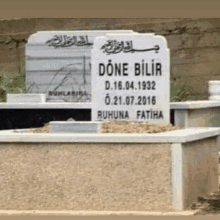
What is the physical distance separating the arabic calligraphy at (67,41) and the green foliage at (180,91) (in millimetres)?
1824

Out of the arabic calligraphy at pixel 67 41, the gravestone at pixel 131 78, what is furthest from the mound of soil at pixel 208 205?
the arabic calligraphy at pixel 67 41

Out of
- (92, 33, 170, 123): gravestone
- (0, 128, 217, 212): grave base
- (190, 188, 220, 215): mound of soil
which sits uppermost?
(92, 33, 170, 123): gravestone

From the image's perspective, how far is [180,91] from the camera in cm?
971

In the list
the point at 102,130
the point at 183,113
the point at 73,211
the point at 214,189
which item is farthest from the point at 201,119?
the point at 73,211

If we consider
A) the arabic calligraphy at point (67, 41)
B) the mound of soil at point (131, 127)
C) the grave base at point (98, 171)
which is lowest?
the grave base at point (98, 171)

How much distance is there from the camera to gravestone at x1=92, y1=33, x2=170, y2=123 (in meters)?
5.79

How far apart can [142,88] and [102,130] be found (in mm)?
809

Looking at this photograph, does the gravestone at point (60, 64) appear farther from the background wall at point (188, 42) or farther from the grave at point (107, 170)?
the grave at point (107, 170)

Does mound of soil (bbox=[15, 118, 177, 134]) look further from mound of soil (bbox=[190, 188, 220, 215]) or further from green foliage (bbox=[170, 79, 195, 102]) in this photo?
green foliage (bbox=[170, 79, 195, 102])

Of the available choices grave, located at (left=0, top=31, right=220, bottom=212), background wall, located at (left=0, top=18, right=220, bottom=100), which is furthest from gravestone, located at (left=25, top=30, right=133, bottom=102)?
grave, located at (left=0, top=31, right=220, bottom=212)

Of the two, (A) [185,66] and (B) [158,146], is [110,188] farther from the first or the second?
(A) [185,66]

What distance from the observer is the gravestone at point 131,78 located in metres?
5.79

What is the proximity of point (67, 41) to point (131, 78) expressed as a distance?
3.87m

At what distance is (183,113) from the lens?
6.97 meters
